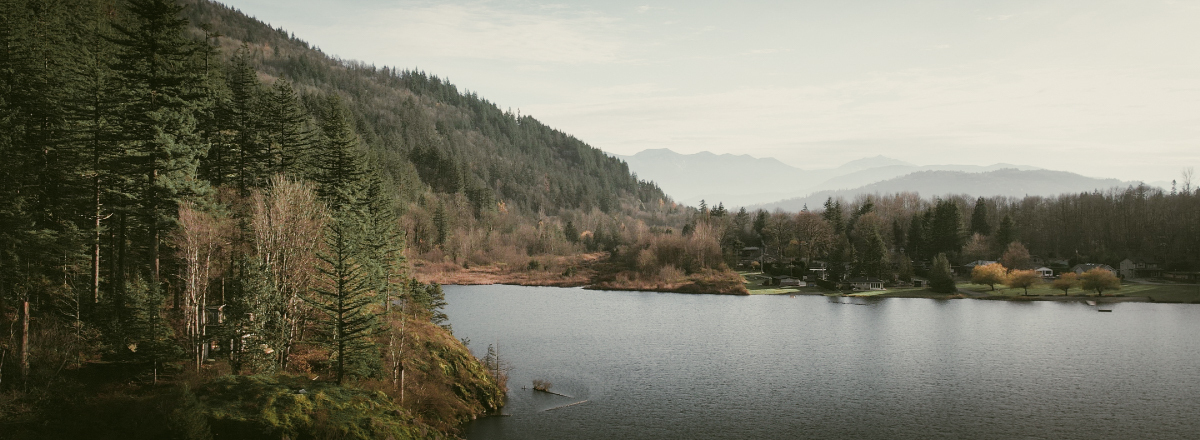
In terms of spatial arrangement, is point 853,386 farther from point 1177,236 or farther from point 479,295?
point 1177,236

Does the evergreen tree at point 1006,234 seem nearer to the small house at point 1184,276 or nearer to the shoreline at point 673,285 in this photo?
the shoreline at point 673,285

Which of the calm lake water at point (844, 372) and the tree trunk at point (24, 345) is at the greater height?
the tree trunk at point (24, 345)

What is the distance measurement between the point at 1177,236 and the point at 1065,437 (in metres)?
130

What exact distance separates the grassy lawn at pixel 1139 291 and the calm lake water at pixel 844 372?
12.7 m

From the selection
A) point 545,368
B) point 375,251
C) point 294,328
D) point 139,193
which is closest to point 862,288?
point 545,368

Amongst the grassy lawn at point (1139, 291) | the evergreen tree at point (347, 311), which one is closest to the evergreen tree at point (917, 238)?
the grassy lawn at point (1139, 291)

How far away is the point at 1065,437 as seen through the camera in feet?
123

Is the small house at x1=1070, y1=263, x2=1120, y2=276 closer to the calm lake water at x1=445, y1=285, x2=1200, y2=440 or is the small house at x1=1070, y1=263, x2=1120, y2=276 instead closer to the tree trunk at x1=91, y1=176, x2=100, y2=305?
the calm lake water at x1=445, y1=285, x2=1200, y2=440

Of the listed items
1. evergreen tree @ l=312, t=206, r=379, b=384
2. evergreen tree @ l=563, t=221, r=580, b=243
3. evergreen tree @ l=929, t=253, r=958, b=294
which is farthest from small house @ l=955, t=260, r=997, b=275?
evergreen tree @ l=312, t=206, r=379, b=384

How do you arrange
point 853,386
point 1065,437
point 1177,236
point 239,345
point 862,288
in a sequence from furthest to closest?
1. point 1177,236
2. point 862,288
3. point 853,386
4. point 1065,437
5. point 239,345

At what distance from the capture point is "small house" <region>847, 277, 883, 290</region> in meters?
123

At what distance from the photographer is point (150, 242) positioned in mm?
36594

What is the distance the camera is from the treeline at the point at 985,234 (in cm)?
12962

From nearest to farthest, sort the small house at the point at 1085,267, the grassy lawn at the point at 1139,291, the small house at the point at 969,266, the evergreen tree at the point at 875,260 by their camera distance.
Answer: the grassy lawn at the point at 1139,291 → the small house at the point at 1085,267 → the evergreen tree at the point at 875,260 → the small house at the point at 969,266
